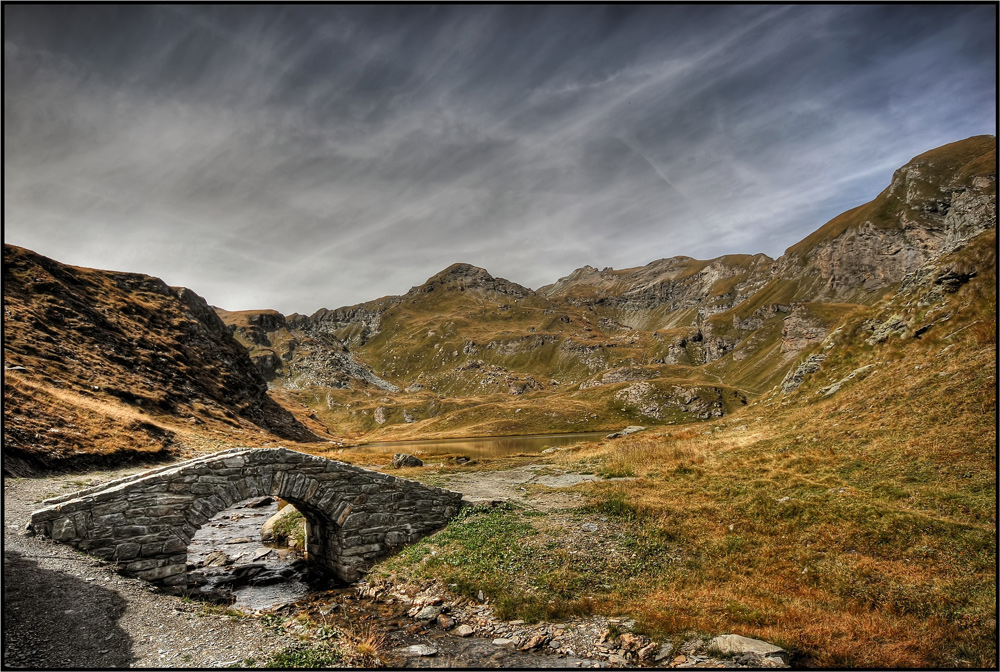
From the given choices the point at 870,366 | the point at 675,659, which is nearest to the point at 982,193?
the point at 870,366

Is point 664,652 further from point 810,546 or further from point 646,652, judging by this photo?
point 810,546

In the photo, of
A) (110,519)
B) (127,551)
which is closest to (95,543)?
(110,519)

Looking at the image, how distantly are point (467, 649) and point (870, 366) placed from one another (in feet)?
108

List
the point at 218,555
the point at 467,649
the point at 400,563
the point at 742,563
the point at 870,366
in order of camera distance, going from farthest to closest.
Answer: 1. the point at 870,366
2. the point at 218,555
3. the point at 400,563
4. the point at 742,563
5. the point at 467,649

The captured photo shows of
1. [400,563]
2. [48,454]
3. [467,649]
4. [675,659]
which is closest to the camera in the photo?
[675,659]

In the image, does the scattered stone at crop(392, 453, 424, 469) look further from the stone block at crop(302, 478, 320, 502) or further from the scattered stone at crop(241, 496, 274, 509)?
the stone block at crop(302, 478, 320, 502)

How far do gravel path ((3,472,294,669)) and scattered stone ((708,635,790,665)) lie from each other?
11.9 meters

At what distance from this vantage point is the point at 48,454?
94.5ft

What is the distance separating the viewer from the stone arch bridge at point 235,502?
53.3 ft

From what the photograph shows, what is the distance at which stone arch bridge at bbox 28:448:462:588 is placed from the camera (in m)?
16.2

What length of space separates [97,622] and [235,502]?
5343 millimetres

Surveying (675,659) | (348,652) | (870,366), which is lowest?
(675,659)

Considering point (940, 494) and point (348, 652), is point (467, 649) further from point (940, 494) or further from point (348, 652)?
point (940, 494)

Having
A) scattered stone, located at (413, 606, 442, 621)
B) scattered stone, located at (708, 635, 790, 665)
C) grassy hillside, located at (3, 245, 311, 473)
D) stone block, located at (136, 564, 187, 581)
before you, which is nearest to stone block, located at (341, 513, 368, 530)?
scattered stone, located at (413, 606, 442, 621)
